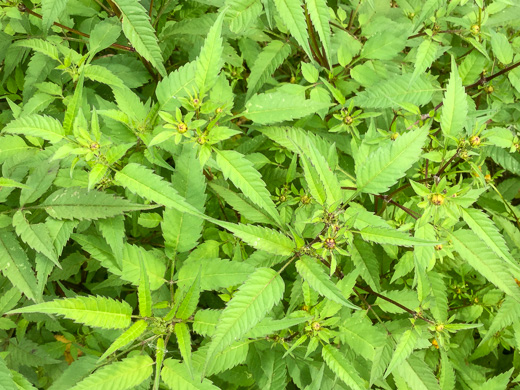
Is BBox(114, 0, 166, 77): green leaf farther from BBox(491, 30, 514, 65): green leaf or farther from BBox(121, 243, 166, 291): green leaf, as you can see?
BBox(491, 30, 514, 65): green leaf

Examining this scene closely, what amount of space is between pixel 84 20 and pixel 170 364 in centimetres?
272

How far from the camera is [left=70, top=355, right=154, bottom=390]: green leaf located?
→ 179cm

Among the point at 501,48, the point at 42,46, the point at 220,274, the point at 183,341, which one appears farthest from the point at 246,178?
the point at 501,48

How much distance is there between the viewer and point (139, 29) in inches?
85.6

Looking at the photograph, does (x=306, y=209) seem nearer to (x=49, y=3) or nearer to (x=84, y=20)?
(x=49, y=3)

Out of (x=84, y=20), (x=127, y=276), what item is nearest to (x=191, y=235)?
(x=127, y=276)

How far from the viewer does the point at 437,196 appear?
197cm

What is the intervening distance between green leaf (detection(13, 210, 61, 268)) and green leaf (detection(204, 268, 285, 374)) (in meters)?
0.96

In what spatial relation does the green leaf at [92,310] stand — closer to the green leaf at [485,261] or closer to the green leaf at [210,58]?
the green leaf at [210,58]

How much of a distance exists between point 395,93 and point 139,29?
1.71m

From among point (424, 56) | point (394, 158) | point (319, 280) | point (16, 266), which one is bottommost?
point (16, 266)

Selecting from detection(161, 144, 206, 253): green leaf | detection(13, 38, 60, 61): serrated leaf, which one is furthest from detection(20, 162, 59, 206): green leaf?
detection(13, 38, 60, 61): serrated leaf

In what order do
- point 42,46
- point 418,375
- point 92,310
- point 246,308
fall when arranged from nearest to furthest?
1. point 246,308
2. point 92,310
3. point 418,375
4. point 42,46

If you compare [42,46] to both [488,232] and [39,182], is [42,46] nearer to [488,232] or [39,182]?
[39,182]
